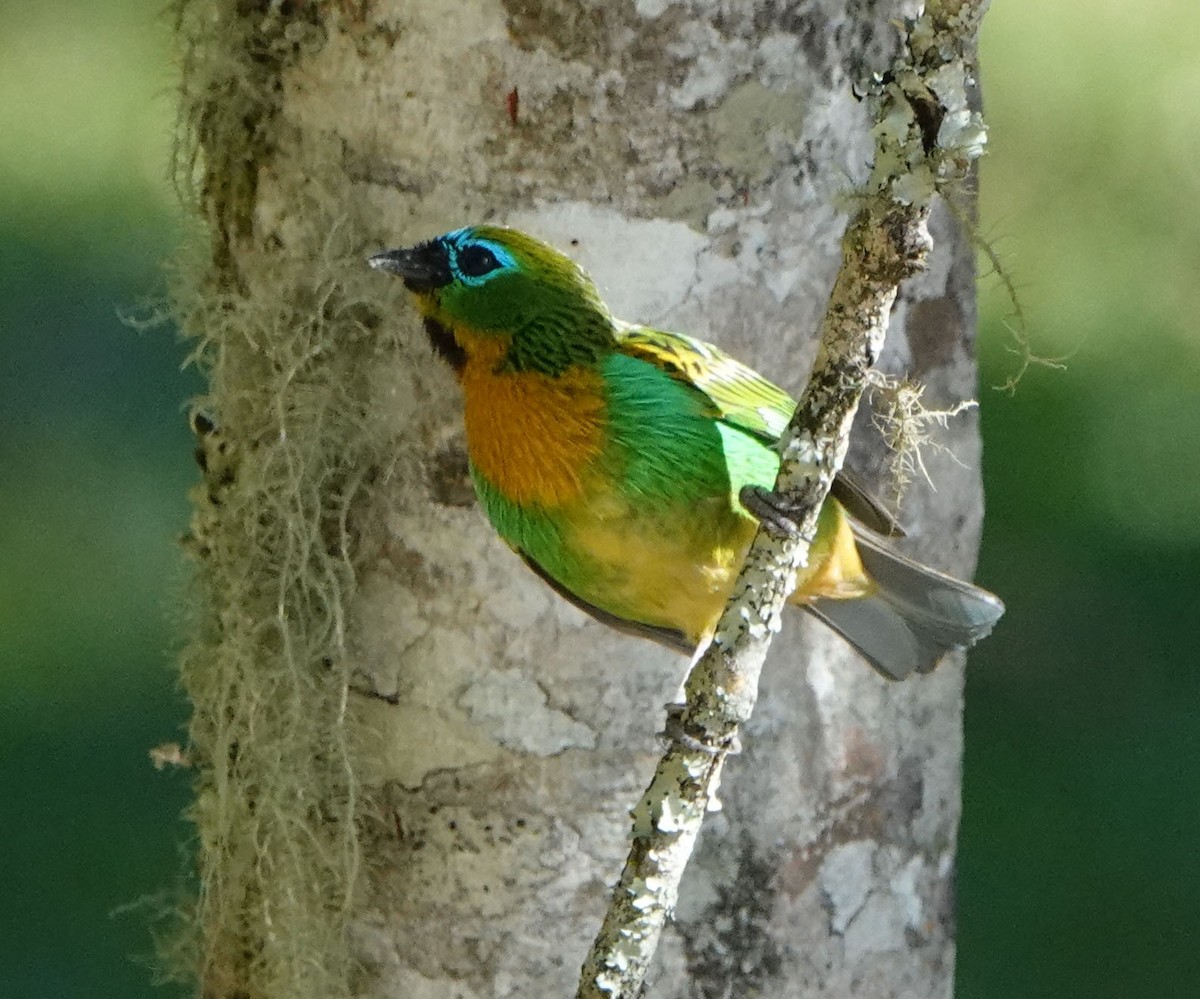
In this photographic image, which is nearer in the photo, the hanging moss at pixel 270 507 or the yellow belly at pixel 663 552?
the yellow belly at pixel 663 552

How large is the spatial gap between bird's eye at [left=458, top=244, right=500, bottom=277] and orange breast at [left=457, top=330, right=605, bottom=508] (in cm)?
9

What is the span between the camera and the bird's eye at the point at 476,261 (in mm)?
1921

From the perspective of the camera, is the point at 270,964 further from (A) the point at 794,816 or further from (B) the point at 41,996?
(B) the point at 41,996

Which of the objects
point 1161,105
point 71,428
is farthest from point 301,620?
point 1161,105

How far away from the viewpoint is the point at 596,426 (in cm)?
195

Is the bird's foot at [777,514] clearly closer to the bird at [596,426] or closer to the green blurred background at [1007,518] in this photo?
the bird at [596,426]

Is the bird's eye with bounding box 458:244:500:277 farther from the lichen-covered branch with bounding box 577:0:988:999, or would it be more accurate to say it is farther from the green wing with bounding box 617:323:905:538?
the lichen-covered branch with bounding box 577:0:988:999

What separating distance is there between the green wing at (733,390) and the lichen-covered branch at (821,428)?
1.17 ft

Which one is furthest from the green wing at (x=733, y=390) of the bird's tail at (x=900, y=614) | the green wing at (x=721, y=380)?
the bird's tail at (x=900, y=614)

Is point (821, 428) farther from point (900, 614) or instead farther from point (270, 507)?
point (270, 507)

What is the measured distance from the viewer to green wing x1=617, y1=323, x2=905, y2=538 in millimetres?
1930

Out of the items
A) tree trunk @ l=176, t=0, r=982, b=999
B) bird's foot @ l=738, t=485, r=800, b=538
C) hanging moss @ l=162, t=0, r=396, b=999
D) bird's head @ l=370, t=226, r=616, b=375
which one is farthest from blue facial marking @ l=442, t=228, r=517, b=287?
bird's foot @ l=738, t=485, r=800, b=538

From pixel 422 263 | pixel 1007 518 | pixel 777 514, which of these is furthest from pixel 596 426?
pixel 1007 518

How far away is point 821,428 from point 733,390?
422 millimetres
